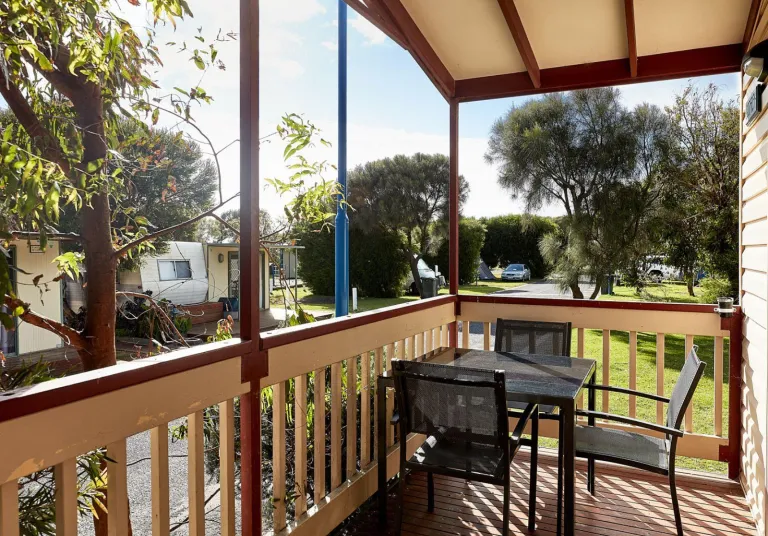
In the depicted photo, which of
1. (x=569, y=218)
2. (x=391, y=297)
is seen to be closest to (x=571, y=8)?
(x=569, y=218)

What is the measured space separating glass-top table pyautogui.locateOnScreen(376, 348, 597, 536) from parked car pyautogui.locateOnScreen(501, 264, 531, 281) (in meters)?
5.50

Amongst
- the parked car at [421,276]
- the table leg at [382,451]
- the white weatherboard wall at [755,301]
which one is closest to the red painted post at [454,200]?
the table leg at [382,451]

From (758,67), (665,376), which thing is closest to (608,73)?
(758,67)

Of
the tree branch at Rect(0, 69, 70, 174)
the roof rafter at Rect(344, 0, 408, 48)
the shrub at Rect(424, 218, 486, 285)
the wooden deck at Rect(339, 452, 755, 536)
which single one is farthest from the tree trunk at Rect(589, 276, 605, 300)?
the tree branch at Rect(0, 69, 70, 174)

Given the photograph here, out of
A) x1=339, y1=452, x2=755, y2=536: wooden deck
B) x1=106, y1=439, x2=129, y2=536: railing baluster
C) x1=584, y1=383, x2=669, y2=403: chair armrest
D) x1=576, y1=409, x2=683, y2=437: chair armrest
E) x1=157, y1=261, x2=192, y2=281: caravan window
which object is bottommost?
x1=339, y1=452, x2=755, y2=536: wooden deck

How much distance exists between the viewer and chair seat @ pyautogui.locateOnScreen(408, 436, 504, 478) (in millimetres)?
2281

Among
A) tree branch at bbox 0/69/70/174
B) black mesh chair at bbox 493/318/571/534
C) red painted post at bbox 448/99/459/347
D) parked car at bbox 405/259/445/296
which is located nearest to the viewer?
tree branch at bbox 0/69/70/174

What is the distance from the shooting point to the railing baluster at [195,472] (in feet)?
5.57

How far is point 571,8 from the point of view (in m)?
3.18

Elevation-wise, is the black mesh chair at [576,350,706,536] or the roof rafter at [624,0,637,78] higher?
the roof rafter at [624,0,637,78]

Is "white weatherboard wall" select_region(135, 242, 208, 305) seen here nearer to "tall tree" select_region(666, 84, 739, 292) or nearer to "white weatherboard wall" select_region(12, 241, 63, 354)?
"white weatherboard wall" select_region(12, 241, 63, 354)

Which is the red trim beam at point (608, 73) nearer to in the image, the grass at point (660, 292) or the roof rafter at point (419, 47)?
the roof rafter at point (419, 47)

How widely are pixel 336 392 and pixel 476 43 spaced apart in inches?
99.9

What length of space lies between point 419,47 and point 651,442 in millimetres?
2732
